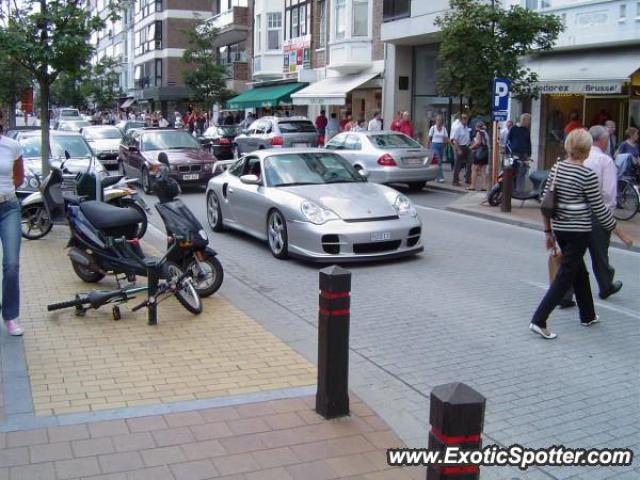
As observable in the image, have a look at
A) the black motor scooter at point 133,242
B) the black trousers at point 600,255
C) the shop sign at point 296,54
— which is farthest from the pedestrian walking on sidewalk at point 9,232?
the shop sign at point 296,54

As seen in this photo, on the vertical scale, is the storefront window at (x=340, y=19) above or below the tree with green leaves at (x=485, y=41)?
above

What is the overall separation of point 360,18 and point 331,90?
309 cm

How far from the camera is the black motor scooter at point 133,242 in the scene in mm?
7500

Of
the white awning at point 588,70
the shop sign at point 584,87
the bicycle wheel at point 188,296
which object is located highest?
the white awning at point 588,70

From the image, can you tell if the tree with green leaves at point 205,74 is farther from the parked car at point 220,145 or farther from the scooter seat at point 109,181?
the scooter seat at point 109,181

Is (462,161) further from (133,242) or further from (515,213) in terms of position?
(133,242)

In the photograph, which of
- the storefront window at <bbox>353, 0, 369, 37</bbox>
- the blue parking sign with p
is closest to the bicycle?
the blue parking sign with p

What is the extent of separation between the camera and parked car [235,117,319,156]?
24.3 metres

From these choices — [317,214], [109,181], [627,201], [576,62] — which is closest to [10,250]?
[317,214]

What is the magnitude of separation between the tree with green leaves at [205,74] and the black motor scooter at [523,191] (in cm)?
2714

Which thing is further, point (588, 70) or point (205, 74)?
point (205, 74)

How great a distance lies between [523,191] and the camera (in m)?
15.4

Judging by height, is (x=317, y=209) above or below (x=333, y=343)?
above

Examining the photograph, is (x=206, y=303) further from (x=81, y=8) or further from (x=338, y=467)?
(x=81, y=8)
